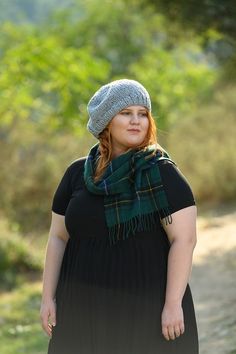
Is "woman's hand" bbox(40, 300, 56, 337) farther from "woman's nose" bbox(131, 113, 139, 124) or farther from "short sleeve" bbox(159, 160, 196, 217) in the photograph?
"woman's nose" bbox(131, 113, 139, 124)

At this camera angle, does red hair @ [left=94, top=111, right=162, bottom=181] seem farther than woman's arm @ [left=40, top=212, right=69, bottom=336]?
No

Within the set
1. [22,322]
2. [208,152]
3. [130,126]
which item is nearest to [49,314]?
[130,126]

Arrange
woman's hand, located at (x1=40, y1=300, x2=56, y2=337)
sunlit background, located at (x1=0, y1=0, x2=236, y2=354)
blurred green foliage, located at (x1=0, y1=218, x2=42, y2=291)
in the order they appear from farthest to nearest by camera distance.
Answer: blurred green foliage, located at (x1=0, y1=218, x2=42, y2=291) → sunlit background, located at (x1=0, y1=0, x2=236, y2=354) → woman's hand, located at (x1=40, y1=300, x2=56, y2=337)

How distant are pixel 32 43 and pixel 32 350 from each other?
5.61m

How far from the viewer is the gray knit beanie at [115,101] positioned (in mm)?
3383

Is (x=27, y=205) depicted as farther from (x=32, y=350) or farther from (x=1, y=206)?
(x=32, y=350)

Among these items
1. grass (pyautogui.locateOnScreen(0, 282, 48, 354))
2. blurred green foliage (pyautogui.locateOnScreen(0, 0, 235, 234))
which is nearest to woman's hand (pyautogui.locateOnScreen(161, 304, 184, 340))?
grass (pyautogui.locateOnScreen(0, 282, 48, 354))

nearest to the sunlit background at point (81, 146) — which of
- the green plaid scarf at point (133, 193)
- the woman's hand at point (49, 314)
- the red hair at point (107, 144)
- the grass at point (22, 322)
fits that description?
the grass at point (22, 322)

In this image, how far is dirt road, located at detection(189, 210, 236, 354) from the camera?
652 centimetres

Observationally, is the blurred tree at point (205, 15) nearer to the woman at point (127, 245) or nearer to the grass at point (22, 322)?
the grass at point (22, 322)

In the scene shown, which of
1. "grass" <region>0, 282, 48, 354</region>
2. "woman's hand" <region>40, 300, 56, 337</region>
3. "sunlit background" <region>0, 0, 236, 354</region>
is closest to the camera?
"woman's hand" <region>40, 300, 56, 337</region>

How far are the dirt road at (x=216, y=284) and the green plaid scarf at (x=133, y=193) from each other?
291 centimetres

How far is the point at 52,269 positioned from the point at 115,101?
0.83 meters

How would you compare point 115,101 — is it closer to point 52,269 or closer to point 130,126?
point 130,126
